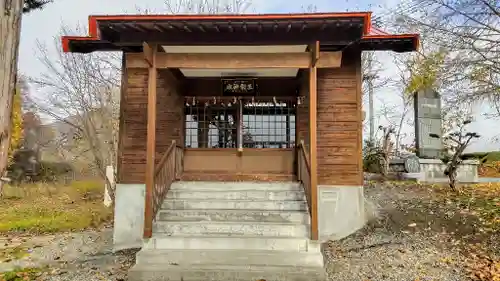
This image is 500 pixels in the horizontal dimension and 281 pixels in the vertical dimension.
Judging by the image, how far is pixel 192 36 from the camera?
20.1ft

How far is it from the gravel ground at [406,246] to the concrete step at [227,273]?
48 centimetres

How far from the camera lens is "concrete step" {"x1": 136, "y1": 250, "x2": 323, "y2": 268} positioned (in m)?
5.29

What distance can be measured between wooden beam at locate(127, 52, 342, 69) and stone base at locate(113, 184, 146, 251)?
2.59 meters

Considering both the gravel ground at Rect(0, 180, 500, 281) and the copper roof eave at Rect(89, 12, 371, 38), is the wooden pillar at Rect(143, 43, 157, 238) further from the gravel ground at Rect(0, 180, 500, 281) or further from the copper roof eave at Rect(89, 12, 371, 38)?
the gravel ground at Rect(0, 180, 500, 281)

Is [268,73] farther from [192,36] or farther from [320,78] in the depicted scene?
[192,36]

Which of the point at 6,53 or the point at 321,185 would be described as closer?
the point at 6,53

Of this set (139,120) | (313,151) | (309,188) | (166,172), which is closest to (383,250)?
(309,188)

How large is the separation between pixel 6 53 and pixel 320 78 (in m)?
5.42

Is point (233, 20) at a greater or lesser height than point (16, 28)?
greater

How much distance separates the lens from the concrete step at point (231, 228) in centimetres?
585

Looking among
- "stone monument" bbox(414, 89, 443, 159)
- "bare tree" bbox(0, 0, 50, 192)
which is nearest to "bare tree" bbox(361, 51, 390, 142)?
"stone monument" bbox(414, 89, 443, 159)

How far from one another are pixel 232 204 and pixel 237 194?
Result: 268 millimetres

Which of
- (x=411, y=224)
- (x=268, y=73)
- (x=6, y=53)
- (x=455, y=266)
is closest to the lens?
(x=6, y=53)

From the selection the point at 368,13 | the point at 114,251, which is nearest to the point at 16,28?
the point at 368,13
